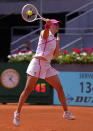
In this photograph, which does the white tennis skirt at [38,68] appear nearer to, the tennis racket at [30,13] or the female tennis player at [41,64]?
the female tennis player at [41,64]

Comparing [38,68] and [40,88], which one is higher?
[38,68]

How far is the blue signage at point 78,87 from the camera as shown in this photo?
10.2 metres

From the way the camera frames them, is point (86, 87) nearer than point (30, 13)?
No

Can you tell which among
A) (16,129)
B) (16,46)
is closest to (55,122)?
(16,129)

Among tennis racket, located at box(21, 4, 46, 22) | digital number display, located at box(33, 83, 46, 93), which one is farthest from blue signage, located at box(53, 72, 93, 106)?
tennis racket, located at box(21, 4, 46, 22)

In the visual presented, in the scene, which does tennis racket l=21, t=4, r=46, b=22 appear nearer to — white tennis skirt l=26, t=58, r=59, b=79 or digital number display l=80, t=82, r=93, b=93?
white tennis skirt l=26, t=58, r=59, b=79

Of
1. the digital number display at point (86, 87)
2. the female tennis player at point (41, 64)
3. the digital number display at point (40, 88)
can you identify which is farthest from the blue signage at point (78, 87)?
the female tennis player at point (41, 64)

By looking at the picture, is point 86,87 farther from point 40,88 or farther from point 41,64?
point 41,64

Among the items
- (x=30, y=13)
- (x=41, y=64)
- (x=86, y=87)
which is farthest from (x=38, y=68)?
(x=86, y=87)

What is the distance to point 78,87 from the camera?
34.2 feet

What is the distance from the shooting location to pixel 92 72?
1027 cm

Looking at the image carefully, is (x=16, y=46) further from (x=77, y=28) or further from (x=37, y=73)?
(x=37, y=73)

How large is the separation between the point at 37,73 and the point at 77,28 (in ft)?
30.6

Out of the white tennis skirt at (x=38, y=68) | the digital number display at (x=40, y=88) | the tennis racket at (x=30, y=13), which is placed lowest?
the digital number display at (x=40, y=88)
